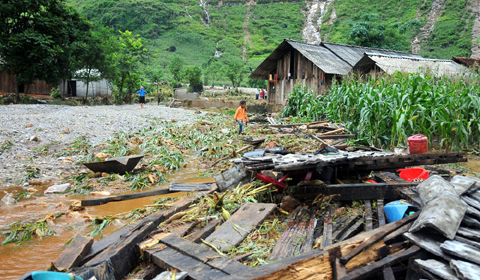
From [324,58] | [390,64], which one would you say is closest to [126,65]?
[324,58]

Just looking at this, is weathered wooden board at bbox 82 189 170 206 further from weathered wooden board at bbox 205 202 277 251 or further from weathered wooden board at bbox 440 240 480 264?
weathered wooden board at bbox 440 240 480 264

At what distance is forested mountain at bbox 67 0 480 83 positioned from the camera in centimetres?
4576

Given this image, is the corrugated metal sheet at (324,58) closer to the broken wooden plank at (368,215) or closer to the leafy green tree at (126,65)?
the broken wooden plank at (368,215)

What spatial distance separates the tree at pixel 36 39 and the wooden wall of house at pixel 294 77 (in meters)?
13.7

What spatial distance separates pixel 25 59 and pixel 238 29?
85682mm

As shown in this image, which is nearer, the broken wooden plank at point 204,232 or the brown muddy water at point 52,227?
the broken wooden plank at point 204,232

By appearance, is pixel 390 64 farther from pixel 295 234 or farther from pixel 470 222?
pixel 295 234

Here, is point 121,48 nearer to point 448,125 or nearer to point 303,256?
point 448,125

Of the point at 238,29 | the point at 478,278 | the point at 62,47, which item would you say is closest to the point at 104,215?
the point at 478,278

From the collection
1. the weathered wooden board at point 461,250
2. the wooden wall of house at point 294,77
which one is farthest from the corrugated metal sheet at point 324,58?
the weathered wooden board at point 461,250

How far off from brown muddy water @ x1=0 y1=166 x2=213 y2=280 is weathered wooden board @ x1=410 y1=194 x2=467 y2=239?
3838 millimetres

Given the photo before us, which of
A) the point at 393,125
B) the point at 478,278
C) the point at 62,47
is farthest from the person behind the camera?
the point at 62,47

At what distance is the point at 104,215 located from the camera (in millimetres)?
4902

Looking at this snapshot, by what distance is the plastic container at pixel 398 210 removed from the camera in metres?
3.44
